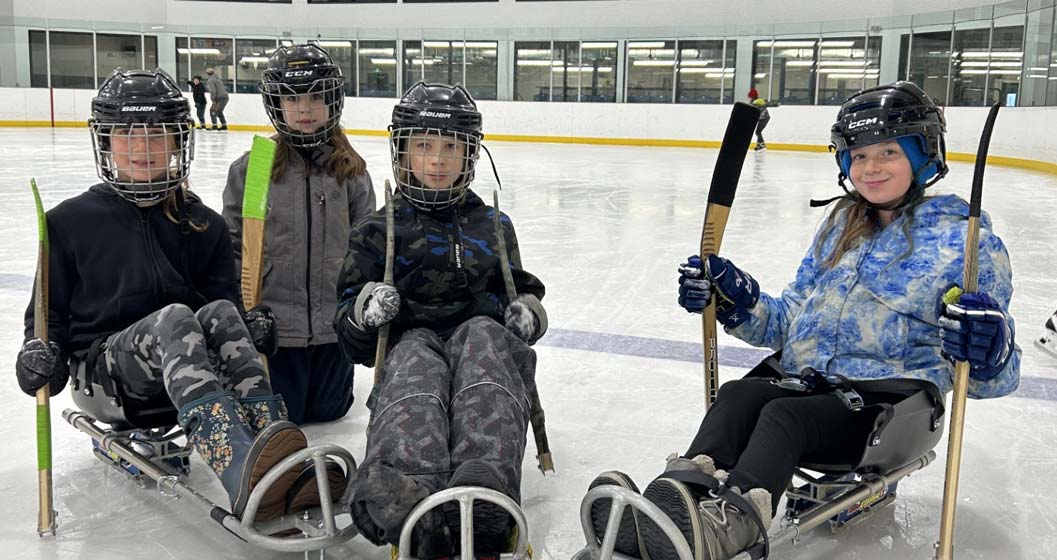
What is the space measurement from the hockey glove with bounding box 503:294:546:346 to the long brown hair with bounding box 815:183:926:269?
2.01 feet

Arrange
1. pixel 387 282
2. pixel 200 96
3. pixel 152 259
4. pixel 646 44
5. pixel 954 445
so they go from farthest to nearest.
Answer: pixel 200 96 → pixel 646 44 → pixel 152 259 → pixel 387 282 → pixel 954 445

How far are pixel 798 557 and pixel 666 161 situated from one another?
11528 millimetres

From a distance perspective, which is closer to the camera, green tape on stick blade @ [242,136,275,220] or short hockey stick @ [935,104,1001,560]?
short hockey stick @ [935,104,1001,560]

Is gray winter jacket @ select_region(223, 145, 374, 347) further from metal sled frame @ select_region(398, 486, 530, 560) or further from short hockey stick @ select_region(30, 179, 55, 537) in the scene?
metal sled frame @ select_region(398, 486, 530, 560)

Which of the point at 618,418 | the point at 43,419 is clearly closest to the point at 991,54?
the point at 618,418

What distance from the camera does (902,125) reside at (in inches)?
72.3

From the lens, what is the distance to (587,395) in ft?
9.36

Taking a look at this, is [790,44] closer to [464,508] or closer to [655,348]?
[655,348]

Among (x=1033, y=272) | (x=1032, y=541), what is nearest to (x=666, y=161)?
(x=1033, y=272)

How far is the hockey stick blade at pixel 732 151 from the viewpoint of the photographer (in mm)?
1994

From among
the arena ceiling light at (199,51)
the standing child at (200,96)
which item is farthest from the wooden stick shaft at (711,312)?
the arena ceiling light at (199,51)

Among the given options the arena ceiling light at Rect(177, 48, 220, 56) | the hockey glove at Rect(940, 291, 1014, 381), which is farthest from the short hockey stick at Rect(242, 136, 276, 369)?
the arena ceiling light at Rect(177, 48, 220, 56)

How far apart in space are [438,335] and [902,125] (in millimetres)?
1018

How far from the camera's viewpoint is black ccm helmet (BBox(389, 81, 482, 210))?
1985 mm
